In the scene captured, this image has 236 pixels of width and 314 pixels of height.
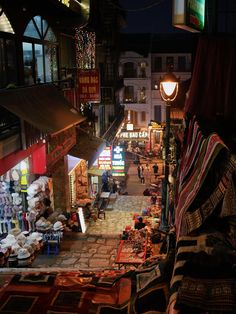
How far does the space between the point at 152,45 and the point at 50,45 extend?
4377 centimetres

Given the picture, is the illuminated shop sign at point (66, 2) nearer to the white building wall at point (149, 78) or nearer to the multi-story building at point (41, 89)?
the multi-story building at point (41, 89)

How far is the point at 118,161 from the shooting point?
27.0 m

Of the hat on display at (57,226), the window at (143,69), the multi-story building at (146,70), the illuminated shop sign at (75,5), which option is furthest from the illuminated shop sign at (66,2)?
the window at (143,69)

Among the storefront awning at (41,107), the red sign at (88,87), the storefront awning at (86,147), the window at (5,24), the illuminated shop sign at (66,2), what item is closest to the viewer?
the storefront awning at (41,107)

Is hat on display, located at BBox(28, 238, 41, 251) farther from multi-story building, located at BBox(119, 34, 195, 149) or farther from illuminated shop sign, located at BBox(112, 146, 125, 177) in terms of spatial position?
multi-story building, located at BBox(119, 34, 195, 149)

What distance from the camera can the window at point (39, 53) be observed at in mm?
15078

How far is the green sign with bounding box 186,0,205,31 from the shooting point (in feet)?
24.4

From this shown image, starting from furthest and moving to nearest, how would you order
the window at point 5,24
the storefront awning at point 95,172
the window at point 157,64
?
1. the window at point 157,64
2. the storefront awning at point 95,172
3. the window at point 5,24

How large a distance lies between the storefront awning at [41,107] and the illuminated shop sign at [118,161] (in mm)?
11223

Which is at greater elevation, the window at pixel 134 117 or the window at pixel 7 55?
the window at pixel 7 55

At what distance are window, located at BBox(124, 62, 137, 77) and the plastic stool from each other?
46.7 metres

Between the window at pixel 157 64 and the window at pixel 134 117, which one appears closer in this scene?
the window at pixel 157 64

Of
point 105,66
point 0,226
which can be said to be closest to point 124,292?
point 0,226

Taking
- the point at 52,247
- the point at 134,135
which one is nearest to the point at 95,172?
the point at 52,247
